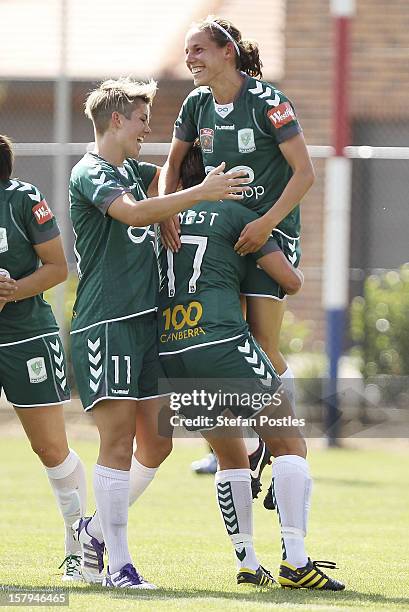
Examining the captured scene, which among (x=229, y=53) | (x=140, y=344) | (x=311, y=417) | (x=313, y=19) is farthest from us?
(x=313, y=19)

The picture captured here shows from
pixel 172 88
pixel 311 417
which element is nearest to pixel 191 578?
pixel 311 417

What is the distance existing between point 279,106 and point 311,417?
23.0 ft

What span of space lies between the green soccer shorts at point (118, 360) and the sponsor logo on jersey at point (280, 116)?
1.02m

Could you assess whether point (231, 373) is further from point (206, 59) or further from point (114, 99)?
point (206, 59)

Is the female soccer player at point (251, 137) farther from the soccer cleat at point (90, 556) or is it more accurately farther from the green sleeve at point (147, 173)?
the soccer cleat at point (90, 556)

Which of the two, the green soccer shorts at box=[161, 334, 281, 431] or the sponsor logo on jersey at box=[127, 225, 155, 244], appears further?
the sponsor logo on jersey at box=[127, 225, 155, 244]

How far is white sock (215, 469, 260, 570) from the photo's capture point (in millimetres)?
5766

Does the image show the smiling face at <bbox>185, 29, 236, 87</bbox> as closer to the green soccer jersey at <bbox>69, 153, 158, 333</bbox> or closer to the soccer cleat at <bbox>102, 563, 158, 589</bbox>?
the green soccer jersey at <bbox>69, 153, 158, 333</bbox>

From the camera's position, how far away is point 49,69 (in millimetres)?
15812

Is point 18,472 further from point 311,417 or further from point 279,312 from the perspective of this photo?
point 279,312

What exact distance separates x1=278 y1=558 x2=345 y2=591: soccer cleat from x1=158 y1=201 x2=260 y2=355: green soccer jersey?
1.01 m

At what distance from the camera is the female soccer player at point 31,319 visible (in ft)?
19.1

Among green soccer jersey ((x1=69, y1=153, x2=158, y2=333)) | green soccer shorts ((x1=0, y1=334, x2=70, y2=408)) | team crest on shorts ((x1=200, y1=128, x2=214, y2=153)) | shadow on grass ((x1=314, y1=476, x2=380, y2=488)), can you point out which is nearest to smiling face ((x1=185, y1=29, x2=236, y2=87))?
team crest on shorts ((x1=200, y1=128, x2=214, y2=153))

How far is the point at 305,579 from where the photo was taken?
553 cm
